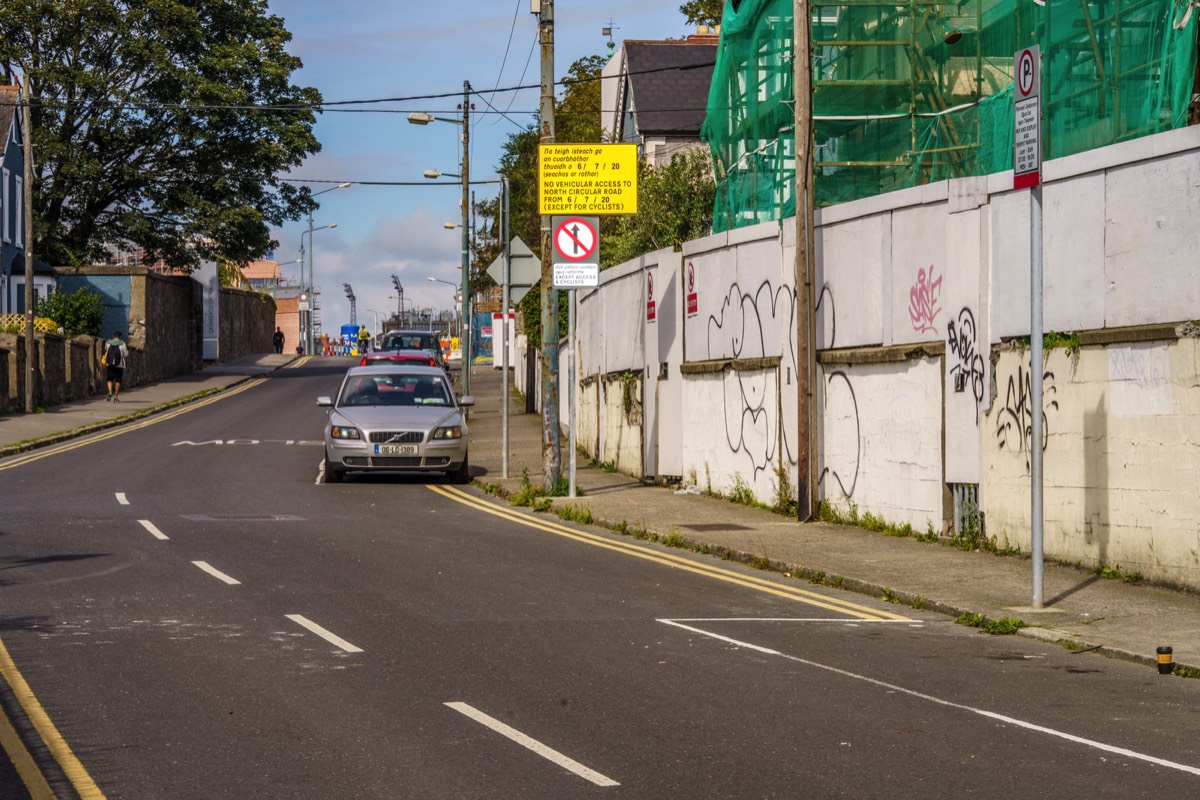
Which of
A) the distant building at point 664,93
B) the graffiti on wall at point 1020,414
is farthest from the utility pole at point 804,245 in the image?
the distant building at point 664,93

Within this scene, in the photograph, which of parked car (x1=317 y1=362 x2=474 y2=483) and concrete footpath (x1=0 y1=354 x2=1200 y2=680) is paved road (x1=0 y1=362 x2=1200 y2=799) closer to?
concrete footpath (x1=0 y1=354 x2=1200 y2=680)

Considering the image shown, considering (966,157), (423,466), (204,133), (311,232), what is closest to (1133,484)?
(966,157)

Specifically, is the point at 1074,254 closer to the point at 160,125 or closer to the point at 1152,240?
the point at 1152,240

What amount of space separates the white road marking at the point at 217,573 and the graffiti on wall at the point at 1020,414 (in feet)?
22.9

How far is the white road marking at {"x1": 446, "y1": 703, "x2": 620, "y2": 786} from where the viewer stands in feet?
21.1

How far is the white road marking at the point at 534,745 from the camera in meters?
6.45

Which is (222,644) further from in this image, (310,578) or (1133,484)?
(1133,484)

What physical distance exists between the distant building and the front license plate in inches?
1222

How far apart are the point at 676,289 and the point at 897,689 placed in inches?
550

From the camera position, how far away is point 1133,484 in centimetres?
1195

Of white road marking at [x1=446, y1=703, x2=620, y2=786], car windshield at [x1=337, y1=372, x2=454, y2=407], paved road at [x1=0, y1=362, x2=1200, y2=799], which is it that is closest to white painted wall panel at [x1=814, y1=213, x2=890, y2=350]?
paved road at [x1=0, y1=362, x2=1200, y2=799]

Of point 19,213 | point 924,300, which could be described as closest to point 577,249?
point 924,300

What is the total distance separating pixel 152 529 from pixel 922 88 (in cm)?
1099

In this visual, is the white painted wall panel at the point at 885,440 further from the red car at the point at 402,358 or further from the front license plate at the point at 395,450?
the red car at the point at 402,358
